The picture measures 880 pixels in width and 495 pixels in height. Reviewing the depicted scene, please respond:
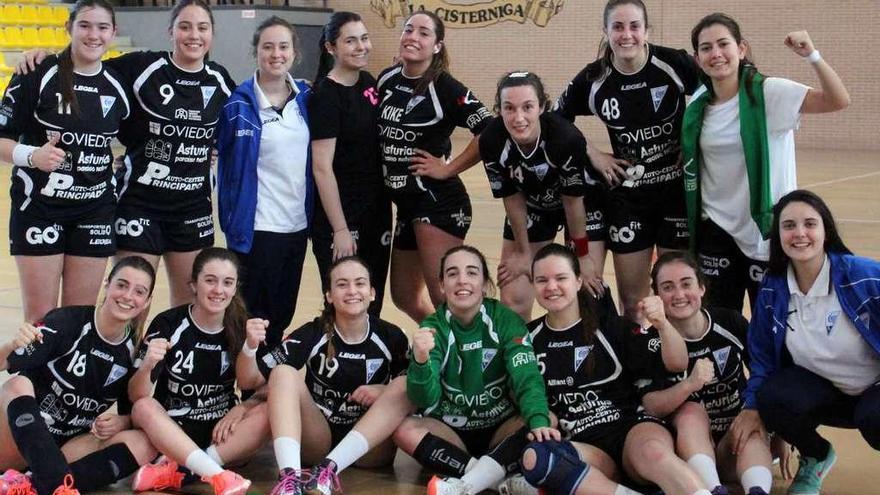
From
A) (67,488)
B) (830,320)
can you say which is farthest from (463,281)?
(67,488)

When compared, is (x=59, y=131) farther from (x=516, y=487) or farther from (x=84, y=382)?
(x=516, y=487)

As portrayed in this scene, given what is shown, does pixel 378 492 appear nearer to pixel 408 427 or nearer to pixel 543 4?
pixel 408 427

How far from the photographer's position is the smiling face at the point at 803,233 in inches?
146

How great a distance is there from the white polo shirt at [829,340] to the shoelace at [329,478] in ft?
5.44

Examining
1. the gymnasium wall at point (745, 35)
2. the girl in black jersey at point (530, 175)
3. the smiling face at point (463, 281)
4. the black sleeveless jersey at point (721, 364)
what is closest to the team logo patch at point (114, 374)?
the smiling face at point (463, 281)

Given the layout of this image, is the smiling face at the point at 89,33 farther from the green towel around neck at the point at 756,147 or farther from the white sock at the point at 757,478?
the white sock at the point at 757,478

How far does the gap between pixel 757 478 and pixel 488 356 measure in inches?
41.4

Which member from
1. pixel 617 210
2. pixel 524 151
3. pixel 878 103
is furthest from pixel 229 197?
pixel 878 103

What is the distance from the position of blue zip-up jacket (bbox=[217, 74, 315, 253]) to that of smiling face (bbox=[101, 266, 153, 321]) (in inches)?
30.9

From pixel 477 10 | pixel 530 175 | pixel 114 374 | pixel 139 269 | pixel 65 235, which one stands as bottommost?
pixel 114 374

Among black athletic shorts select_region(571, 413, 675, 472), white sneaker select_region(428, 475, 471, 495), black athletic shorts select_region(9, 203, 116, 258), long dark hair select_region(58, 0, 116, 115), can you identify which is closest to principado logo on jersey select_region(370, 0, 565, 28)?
long dark hair select_region(58, 0, 116, 115)

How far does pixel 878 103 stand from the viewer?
51.9 ft

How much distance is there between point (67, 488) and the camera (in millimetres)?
3734

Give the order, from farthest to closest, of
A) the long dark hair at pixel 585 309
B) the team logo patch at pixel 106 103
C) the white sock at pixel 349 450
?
the team logo patch at pixel 106 103
the long dark hair at pixel 585 309
the white sock at pixel 349 450
